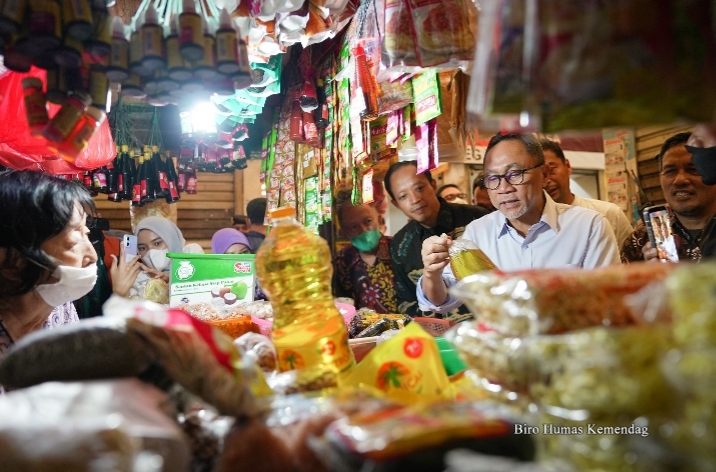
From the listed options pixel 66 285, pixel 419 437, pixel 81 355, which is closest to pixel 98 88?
pixel 81 355

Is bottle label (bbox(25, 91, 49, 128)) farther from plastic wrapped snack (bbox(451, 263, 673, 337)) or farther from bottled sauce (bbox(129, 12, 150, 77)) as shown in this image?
plastic wrapped snack (bbox(451, 263, 673, 337))

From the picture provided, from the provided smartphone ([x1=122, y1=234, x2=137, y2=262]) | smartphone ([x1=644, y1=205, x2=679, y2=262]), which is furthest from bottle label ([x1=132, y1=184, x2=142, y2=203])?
smartphone ([x1=644, y1=205, x2=679, y2=262])

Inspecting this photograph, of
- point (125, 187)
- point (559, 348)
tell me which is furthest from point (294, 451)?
point (125, 187)

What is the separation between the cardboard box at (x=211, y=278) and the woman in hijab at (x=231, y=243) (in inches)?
69.5

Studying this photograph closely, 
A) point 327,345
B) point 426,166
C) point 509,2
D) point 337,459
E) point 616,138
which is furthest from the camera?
point 616,138

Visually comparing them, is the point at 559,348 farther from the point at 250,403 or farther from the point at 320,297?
the point at 320,297

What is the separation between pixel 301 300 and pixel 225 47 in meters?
0.61

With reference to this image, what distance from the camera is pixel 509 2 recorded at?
0.71 meters

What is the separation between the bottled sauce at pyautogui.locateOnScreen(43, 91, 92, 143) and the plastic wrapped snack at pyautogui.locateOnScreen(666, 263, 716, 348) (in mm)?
1152

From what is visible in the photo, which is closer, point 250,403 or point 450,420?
point 450,420

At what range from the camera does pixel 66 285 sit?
5.64 feet

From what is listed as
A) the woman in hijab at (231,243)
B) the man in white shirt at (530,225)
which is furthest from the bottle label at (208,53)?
the woman in hijab at (231,243)

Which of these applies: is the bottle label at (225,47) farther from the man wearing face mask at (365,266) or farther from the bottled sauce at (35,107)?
the man wearing face mask at (365,266)

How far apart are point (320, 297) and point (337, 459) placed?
23.9 inches
